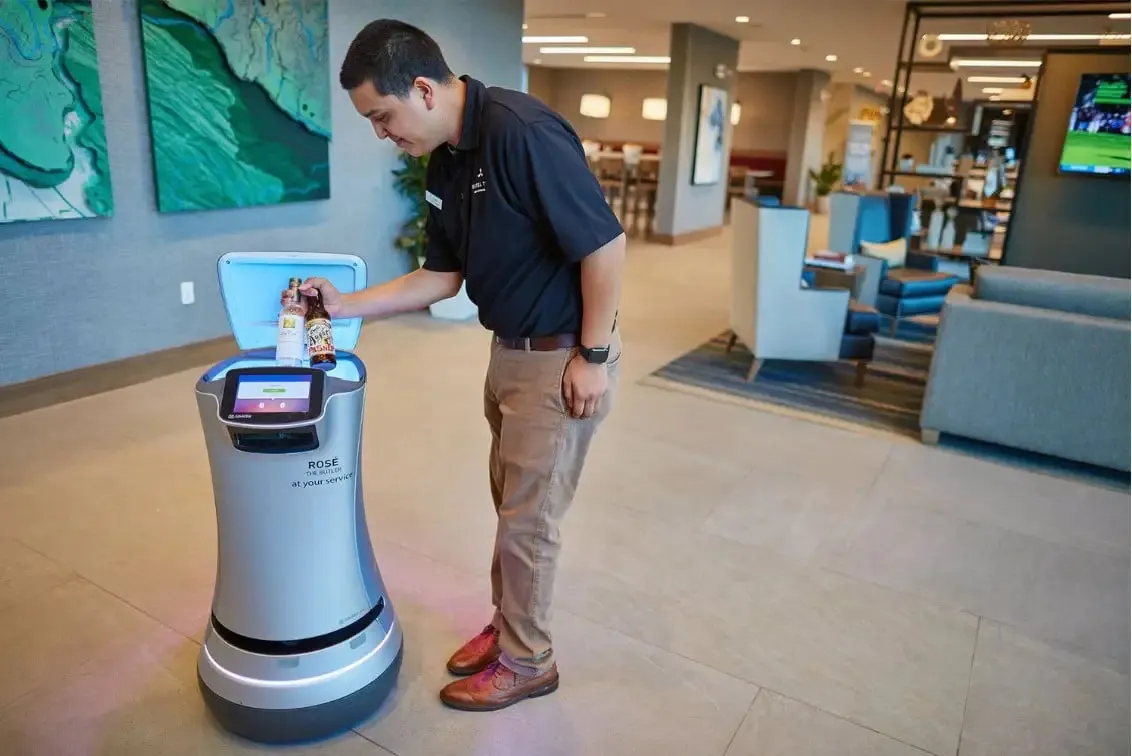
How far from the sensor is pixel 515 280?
1.58 meters

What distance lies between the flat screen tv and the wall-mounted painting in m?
4.11

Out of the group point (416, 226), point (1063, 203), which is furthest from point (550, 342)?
point (1063, 203)

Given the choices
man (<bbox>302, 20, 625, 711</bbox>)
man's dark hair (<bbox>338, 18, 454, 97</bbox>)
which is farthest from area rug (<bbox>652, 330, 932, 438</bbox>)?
man's dark hair (<bbox>338, 18, 454, 97</bbox>)

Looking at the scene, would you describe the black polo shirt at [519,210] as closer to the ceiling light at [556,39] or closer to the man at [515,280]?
the man at [515,280]

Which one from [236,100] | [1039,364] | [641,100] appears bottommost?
[1039,364]

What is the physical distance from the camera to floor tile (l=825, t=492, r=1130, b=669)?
2324mm

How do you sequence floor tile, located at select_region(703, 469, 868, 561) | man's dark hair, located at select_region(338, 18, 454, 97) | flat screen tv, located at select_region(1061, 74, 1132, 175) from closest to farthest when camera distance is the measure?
man's dark hair, located at select_region(338, 18, 454, 97) < floor tile, located at select_region(703, 469, 868, 561) < flat screen tv, located at select_region(1061, 74, 1132, 175)

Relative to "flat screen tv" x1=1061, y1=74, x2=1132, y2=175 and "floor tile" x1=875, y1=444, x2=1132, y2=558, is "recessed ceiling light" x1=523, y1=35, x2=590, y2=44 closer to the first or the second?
"flat screen tv" x1=1061, y1=74, x2=1132, y2=175

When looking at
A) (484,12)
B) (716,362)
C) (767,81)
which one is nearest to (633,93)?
(767,81)

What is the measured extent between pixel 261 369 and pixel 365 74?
0.57m

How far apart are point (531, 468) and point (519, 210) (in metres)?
0.52

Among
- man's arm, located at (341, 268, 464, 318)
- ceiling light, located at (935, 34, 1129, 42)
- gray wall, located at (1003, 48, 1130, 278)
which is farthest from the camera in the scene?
ceiling light, located at (935, 34, 1129, 42)

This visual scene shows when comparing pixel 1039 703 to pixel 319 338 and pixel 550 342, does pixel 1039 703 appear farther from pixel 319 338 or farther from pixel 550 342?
pixel 319 338

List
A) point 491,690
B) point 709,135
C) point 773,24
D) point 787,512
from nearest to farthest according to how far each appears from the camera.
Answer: point 491,690 < point 787,512 < point 773,24 < point 709,135
